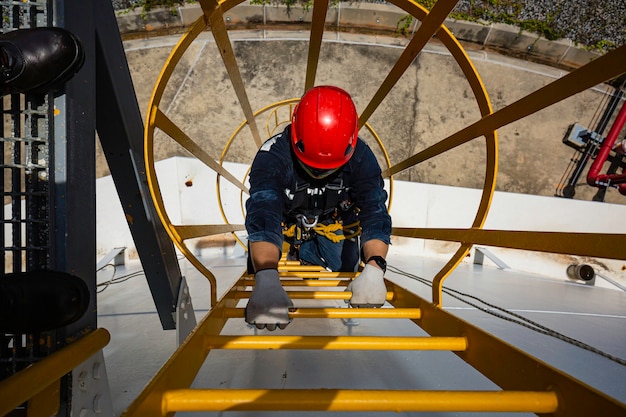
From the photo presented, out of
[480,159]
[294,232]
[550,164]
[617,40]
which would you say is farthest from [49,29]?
[617,40]

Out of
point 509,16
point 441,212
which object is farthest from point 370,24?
point 441,212

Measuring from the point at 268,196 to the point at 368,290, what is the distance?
67 cm

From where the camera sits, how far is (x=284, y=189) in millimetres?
1937

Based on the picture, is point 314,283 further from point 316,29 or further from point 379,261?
point 316,29

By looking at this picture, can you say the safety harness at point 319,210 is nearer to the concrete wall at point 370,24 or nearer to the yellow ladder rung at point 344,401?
the yellow ladder rung at point 344,401

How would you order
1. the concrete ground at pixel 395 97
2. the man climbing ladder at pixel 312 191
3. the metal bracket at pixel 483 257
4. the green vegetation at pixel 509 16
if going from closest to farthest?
the man climbing ladder at pixel 312 191 < the metal bracket at pixel 483 257 < the concrete ground at pixel 395 97 < the green vegetation at pixel 509 16

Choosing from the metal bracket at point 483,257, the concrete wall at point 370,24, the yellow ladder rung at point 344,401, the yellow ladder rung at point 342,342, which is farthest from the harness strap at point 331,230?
the concrete wall at point 370,24

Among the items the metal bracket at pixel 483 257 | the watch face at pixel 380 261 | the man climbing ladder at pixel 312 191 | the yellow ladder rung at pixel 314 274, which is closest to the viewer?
the man climbing ladder at pixel 312 191

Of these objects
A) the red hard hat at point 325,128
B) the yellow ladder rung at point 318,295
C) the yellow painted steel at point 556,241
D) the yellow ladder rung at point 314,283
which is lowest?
the yellow ladder rung at point 314,283

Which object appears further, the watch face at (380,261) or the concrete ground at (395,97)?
the concrete ground at (395,97)

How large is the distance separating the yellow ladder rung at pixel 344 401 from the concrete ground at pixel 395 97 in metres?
4.91

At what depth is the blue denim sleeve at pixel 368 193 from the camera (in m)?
1.93

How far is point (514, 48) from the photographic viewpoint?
647cm

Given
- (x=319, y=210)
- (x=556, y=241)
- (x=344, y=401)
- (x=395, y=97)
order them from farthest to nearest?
1. (x=395, y=97)
2. (x=319, y=210)
3. (x=556, y=241)
4. (x=344, y=401)
